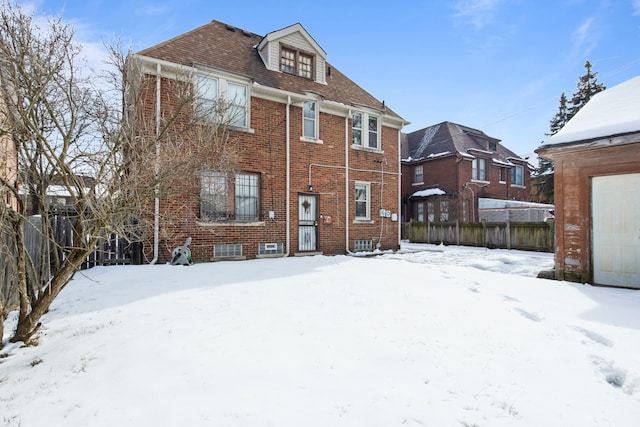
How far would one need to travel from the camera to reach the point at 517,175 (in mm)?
27625

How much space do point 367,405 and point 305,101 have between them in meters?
11.2

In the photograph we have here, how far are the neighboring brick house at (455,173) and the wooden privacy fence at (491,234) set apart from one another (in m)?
5.08

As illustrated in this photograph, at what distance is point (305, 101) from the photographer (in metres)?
12.1

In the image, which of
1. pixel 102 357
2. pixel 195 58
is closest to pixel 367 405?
pixel 102 357

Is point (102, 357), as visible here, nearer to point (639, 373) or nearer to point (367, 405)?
point (367, 405)

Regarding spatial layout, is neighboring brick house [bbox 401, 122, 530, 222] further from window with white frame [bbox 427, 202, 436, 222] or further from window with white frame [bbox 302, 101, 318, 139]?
window with white frame [bbox 302, 101, 318, 139]

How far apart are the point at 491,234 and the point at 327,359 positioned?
14.8m

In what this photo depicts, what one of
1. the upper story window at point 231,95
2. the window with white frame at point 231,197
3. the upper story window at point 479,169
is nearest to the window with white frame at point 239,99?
the upper story window at point 231,95

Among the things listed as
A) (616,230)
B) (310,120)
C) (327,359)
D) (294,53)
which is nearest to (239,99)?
(310,120)

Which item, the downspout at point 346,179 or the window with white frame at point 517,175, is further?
the window with white frame at point 517,175

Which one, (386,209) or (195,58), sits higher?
(195,58)

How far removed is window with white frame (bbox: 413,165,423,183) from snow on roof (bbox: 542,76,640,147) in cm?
1727

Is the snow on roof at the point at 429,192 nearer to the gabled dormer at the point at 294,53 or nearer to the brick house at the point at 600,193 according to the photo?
the gabled dormer at the point at 294,53

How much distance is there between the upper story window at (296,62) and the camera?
41.7ft
